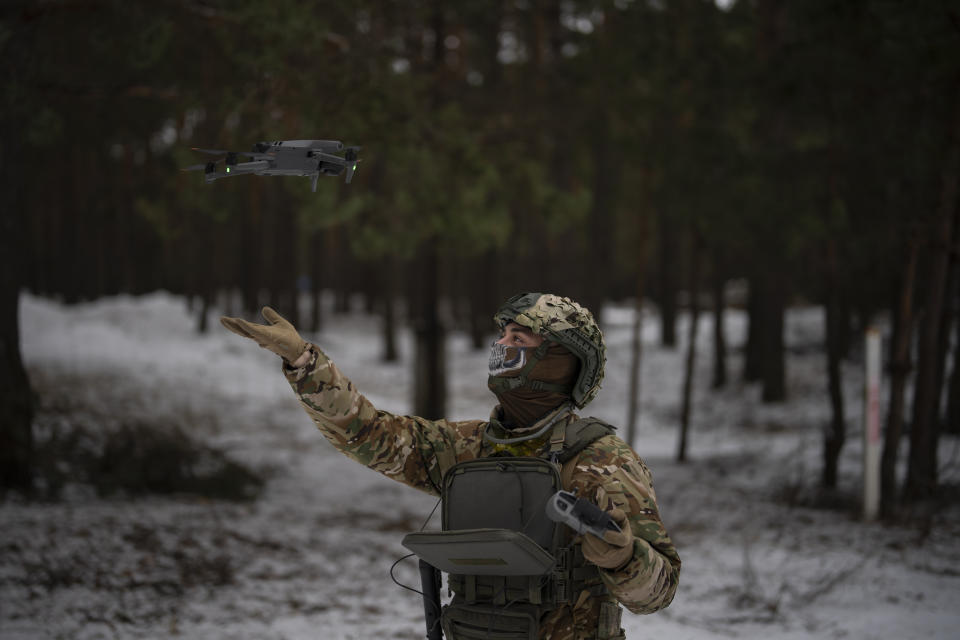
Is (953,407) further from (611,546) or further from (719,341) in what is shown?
(611,546)

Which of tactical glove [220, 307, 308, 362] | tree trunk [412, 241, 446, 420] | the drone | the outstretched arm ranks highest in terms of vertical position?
the drone

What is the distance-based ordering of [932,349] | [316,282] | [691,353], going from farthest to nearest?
[316,282] → [691,353] → [932,349]

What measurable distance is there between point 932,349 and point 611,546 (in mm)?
6879

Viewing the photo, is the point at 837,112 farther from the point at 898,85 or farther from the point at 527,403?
the point at 527,403

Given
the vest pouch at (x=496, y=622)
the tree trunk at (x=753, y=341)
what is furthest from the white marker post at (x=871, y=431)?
the tree trunk at (x=753, y=341)

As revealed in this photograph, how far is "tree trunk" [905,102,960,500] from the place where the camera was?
7.62 m

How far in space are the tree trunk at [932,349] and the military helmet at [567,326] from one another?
6.18 m

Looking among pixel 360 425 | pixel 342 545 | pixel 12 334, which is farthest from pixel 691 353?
pixel 360 425

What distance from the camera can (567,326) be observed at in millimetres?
2777

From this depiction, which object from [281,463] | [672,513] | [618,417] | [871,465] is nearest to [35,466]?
[281,463]

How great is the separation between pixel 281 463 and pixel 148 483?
2.32 meters

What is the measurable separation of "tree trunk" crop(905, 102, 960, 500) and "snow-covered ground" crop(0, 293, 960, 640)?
53 cm

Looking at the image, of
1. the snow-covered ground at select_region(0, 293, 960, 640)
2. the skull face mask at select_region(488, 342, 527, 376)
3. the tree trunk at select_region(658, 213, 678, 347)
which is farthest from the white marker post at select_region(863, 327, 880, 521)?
the tree trunk at select_region(658, 213, 678, 347)

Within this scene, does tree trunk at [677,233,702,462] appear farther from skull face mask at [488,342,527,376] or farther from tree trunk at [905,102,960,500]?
skull face mask at [488,342,527,376]
